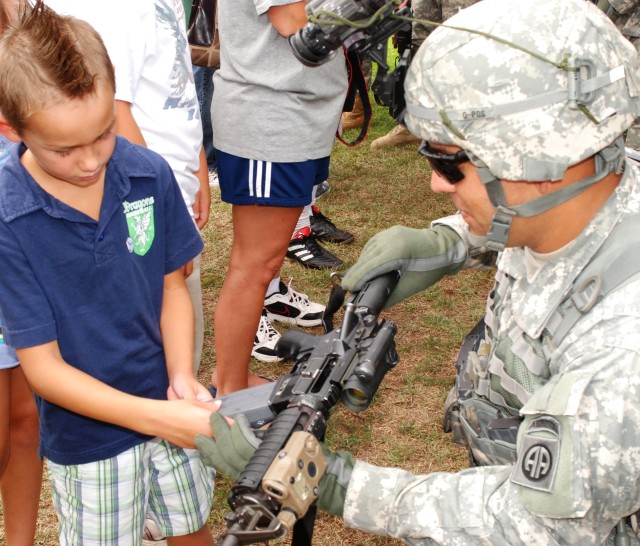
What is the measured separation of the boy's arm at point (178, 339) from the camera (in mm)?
2521

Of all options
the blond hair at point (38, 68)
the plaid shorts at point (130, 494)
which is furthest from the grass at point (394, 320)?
the blond hair at point (38, 68)

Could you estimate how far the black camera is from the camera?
2629 millimetres

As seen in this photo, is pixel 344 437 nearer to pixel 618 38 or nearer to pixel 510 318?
pixel 510 318

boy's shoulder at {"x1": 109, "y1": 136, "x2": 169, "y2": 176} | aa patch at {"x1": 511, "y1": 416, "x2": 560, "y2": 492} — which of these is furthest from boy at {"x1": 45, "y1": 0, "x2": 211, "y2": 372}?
aa patch at {"x1": 511, "y1": 416, "x2": 560, "y2": 492}

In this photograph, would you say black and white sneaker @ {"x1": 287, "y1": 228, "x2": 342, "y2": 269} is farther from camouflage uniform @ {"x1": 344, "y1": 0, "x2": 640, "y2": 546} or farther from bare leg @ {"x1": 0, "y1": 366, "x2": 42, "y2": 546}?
camouflage uniform @ {"x1": 344, "y1": 0, "x2": 640, "y2": 546}

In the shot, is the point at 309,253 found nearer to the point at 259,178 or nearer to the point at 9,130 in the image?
the point at 259,178

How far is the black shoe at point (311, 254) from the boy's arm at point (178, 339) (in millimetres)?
3089

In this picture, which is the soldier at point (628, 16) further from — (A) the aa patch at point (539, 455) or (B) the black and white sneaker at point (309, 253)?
(A) the aa patch at point (539, 455)

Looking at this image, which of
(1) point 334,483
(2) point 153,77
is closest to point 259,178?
(2) point 153,77

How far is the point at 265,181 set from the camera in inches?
140

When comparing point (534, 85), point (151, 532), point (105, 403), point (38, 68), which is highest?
point (534, 85)

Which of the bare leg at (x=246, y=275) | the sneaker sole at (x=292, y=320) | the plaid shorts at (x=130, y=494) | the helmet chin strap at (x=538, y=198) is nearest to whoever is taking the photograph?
the helmet chin strap at (x=538, y=198)

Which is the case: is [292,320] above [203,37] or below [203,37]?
below

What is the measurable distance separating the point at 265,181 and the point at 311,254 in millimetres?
2266
